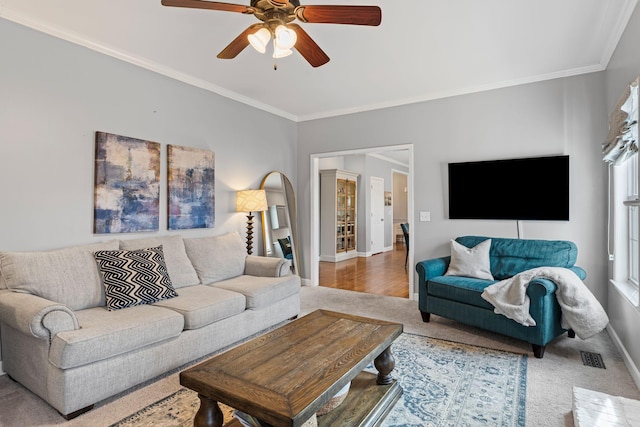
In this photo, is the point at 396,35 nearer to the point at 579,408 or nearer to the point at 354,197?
the point at 579,408

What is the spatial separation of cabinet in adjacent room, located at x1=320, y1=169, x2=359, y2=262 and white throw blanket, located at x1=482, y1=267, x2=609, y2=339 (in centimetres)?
511

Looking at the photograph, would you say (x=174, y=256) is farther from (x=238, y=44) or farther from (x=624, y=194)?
(x=624, y=194)

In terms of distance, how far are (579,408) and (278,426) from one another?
1690 millimetres

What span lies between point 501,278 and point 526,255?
339 mm

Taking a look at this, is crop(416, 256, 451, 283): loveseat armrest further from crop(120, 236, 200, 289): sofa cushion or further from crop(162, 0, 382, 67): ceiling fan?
crop(162, 0, 382, 67): ceiling fan

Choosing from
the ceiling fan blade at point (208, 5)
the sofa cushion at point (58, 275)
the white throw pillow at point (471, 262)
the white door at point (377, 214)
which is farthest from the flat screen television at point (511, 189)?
the white door at point (377, 214)

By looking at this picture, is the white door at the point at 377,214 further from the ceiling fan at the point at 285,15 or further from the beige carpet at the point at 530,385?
the ceiling fan at the point at 285,15

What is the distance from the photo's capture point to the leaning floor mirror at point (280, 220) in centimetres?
491

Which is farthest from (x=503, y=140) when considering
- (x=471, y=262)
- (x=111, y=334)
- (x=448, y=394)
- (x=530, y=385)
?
(x=111, y=334)

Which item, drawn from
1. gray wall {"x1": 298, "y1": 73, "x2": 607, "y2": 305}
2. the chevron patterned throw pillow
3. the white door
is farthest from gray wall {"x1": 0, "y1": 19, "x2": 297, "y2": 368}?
the white door

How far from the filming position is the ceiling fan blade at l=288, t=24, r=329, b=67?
2.13 m

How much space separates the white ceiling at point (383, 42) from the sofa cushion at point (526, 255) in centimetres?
179

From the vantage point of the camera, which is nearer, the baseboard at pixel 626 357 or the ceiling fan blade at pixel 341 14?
the ceiling fan blade at pixel 341 14

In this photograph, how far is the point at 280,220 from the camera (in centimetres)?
513
